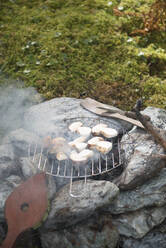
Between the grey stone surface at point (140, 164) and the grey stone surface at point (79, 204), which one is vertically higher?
the grey stone surface at point (140, 164)

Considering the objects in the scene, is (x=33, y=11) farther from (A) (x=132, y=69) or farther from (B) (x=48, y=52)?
(A) (x=132, y=69)

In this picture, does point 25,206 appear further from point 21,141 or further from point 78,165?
point 21,141

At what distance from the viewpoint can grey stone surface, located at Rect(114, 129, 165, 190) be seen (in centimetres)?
311

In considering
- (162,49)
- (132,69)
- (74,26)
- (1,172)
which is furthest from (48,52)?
(1,172)

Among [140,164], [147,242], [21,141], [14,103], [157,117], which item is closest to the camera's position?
[140,164]

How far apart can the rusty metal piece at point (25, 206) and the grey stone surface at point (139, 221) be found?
0.90 m

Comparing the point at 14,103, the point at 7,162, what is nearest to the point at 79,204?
the point at 7,162

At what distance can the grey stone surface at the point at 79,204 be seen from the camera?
2.96 m

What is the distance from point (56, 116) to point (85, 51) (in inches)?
101

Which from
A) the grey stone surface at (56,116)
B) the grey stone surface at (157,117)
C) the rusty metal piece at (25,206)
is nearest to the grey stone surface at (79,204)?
the rusty metal piece at (25,206)

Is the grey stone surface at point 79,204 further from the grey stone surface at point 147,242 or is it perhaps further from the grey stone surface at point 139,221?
the grey stone surface at point 147,242

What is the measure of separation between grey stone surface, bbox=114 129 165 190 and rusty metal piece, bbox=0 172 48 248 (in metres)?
0.87

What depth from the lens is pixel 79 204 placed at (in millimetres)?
2975

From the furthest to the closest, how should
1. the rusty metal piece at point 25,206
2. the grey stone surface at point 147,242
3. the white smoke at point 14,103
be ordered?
the white smoke at point 14,103
the grey stone surface at point 147,242
the rusty metal piece at point 25,206
